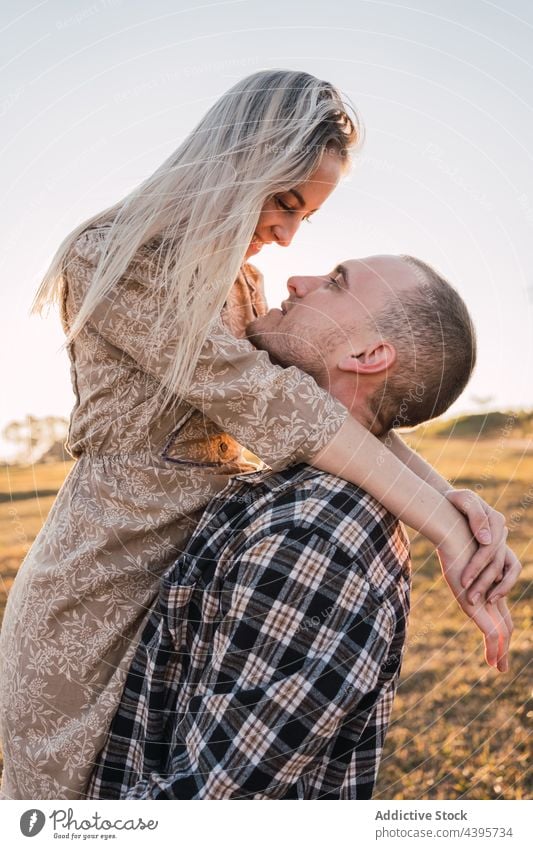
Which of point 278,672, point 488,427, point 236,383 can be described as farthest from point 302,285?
point 488,427

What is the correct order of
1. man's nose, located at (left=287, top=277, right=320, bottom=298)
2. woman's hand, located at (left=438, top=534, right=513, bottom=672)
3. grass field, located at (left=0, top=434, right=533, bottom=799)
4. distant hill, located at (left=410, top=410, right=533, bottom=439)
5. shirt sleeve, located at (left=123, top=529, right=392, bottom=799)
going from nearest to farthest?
1. shirt sleeve, located at (left=123, top=529, right=392, bottom=799)
2. woman's hand, located at (left=438, top=534, right=513, bottom=672)
3. man's nose, located at (left=287, top=277, right=320, bottom=298)
4. grass field, located at (left=0, top=434, right=533, bottom=799)
5. distant hill, located at (left=410, top=410, right=533, bottom=439)

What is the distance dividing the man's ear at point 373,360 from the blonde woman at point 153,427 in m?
0.15

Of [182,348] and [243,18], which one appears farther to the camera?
[243,18]

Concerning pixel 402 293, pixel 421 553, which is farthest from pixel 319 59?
pixel 421 553

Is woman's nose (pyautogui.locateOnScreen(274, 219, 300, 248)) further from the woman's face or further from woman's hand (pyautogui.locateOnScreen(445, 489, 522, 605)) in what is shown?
woman's hand (pyautogui.locateOnScreen(445, 489, 522, 605))

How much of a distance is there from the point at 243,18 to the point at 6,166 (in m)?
0.92

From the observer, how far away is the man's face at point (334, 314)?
196cm

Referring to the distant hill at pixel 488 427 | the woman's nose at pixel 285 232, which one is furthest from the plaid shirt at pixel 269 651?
the distant hill at pixel 488 427

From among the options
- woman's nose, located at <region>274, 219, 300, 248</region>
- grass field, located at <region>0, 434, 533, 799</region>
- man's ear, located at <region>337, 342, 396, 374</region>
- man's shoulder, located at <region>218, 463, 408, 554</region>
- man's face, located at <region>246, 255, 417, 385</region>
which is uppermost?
woman's nose, located at <region>274, 219, 300, 248</region>

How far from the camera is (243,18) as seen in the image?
9.12ft

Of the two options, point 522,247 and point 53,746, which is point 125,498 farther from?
point 522,247

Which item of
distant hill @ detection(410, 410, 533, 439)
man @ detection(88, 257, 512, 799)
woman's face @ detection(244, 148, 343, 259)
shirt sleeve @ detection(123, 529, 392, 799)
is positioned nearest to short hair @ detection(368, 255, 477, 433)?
man @ detection(88, 257, 512, 799)

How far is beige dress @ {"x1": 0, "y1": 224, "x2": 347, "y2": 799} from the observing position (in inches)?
71.4

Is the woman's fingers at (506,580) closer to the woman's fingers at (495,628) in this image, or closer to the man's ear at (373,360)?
the woman's fingers at (495,628)
